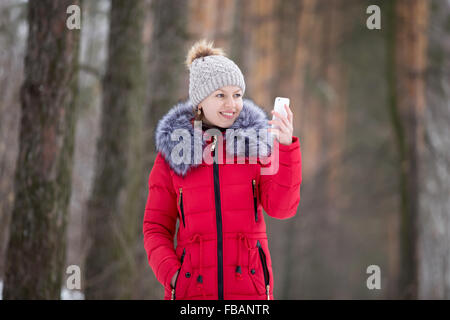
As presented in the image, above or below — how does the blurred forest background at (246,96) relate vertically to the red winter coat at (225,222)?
above

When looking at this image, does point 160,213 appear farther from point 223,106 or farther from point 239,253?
point 223,106

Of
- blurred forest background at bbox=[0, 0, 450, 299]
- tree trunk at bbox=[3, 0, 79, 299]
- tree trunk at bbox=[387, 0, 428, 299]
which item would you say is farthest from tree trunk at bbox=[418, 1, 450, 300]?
tree trunk at bbox=[3, 0, 79, 299]

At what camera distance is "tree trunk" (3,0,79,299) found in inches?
155

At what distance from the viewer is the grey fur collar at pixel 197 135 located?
103 inches

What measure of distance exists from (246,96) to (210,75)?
2.31ft

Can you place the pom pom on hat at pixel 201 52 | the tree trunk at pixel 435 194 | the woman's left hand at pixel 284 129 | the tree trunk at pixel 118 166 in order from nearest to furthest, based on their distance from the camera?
the woman's left hand at pixel 284 129 < the pom pom on hat at pixel 201 52 < the tree trunk at pixel 118 166 < the tree trunk at pixel 435 194

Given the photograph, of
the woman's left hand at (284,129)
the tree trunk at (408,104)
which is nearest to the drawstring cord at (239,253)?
the woman's left hand at (284,129)

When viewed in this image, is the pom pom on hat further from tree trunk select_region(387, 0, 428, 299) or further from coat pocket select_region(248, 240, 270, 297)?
tree trunk select_region(387, 0, 428, 299)

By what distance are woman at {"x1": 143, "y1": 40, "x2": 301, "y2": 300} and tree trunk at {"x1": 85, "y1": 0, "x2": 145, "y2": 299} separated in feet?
10.2

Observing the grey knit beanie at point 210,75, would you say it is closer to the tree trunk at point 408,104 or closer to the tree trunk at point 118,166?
the tree trunk at point 118,166

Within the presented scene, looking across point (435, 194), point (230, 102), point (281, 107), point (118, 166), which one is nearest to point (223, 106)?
point (230, 102)

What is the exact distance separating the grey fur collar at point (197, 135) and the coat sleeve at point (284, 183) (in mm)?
129
